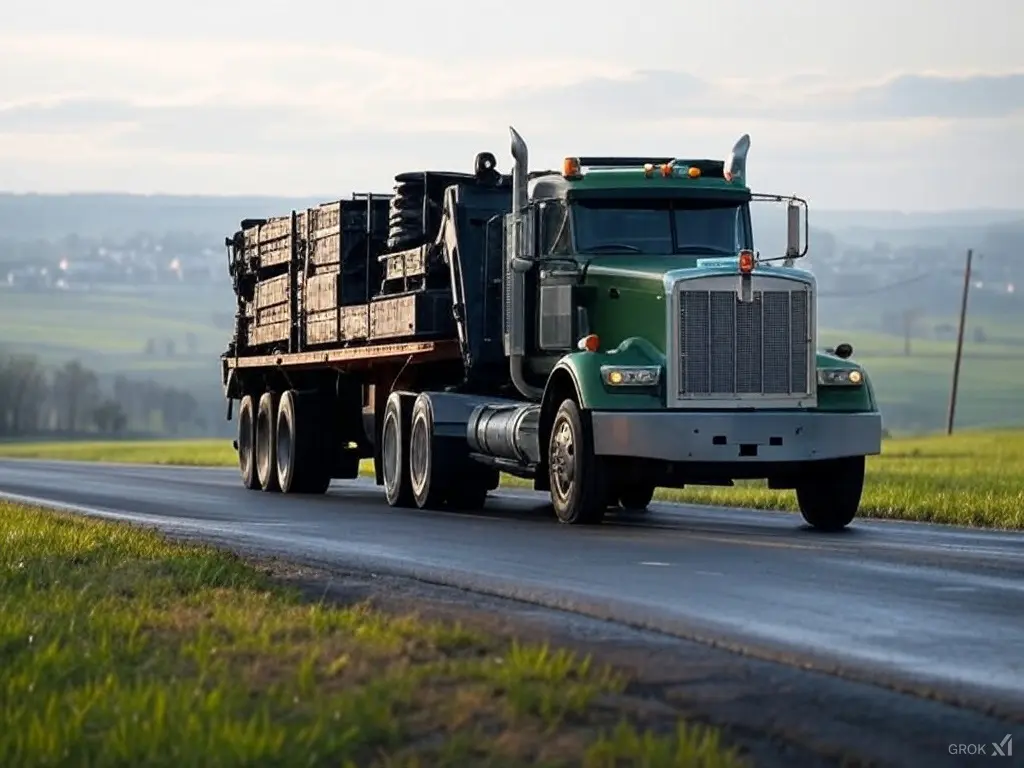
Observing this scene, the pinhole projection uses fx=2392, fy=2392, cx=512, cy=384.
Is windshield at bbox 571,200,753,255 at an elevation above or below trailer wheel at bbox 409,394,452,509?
above

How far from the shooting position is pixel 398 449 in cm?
2470

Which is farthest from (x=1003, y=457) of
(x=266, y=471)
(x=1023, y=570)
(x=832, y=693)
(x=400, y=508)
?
(x=832, y=693)

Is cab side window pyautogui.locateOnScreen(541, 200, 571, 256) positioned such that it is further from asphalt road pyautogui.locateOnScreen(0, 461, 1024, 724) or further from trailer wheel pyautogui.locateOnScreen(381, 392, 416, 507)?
trailer wheel pyautogui.locateOnScreen(381, 392, 416, 507)

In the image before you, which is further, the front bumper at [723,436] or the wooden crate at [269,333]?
the wooden crate at [269,333]

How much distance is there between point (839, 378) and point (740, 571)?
19.6 feet

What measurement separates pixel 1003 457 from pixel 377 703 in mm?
55178

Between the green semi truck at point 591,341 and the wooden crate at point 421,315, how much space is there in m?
0.02

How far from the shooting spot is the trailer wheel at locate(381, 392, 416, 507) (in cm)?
2450

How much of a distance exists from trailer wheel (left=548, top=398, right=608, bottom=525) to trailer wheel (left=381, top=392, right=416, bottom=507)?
15.4ft

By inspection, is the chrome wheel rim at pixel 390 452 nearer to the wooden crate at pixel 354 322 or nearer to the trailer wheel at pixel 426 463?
the trailer wheel at pixel 426 463

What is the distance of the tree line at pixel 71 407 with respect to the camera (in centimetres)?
17088

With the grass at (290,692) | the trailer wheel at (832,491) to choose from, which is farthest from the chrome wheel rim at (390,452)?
the grass at (290,692)

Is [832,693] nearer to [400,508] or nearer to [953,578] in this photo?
[953,578]

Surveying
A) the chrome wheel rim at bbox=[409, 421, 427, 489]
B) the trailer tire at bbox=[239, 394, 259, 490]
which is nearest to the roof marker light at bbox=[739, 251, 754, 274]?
the chrome wheel rim at bbox=[409, 421, 427, 489]
